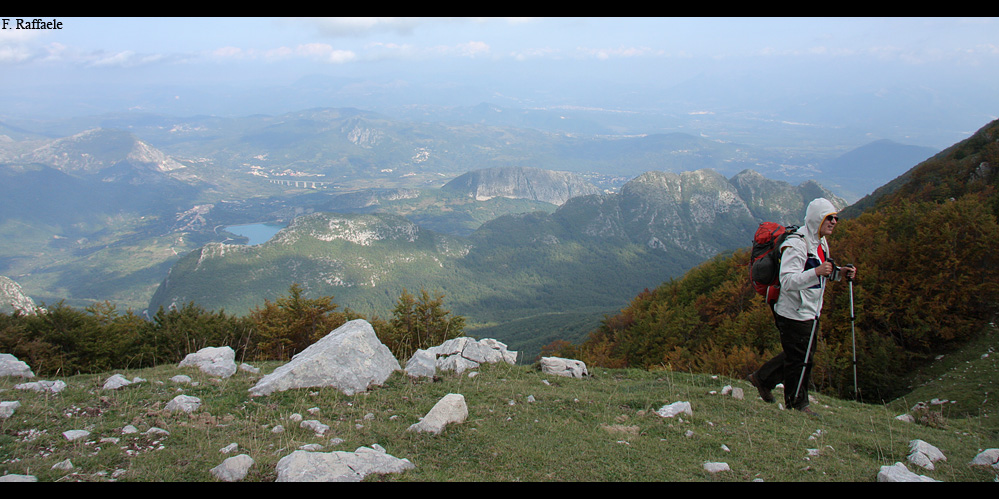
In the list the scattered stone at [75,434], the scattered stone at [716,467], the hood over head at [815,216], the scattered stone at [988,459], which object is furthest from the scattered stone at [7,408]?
the scattered stone at [988,459]

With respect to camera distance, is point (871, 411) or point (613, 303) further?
point (613, 303)

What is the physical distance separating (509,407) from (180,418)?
7.01 meters

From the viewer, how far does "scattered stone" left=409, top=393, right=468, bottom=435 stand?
8.80 meters

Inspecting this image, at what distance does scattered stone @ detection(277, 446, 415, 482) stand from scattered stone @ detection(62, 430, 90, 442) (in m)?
4.23

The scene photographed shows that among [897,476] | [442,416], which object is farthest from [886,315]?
[442,416]

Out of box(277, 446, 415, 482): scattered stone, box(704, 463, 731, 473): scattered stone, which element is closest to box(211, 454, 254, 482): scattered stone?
box(277, 446, 415, 482): scattered stone

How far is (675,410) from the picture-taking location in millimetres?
10625

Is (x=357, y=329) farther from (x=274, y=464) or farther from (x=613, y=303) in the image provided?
(x=613, y=303)

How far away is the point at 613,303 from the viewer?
178 m

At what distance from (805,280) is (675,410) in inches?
173

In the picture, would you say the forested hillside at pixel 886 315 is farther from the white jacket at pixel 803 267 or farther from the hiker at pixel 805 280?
the white jacket at pixel 803 267

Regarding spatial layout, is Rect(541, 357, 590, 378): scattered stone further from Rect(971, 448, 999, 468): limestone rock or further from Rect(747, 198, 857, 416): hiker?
Rect(971, 448, 999, 468): limestone rock
